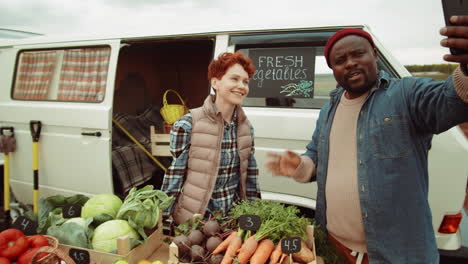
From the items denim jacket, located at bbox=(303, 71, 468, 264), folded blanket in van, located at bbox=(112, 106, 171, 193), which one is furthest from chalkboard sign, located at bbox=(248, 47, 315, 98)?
folded blanket in van, located at bbox=(112, 106, 171, 193)

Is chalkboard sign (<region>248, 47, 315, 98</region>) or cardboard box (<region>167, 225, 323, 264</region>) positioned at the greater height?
chalkboard sign (<region>248, 47, 315, 98</region>)

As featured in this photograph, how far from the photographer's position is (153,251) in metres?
1.87

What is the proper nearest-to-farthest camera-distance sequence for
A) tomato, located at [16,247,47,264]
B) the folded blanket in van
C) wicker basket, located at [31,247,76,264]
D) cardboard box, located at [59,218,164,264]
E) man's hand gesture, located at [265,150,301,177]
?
wicker basket, located at [31,247,76,264]
tomato, located at [16,247,47,264]
cardboard box, located at [59,218,164,264]
man's hand gesture, located at [265,150,301,177]
the folded blanket in van

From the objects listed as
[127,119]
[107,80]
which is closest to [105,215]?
→ [107,80]

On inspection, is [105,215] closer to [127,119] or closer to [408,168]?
[408,168]

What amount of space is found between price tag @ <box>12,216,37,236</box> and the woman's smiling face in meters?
1.39

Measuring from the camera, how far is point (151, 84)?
5.80 metres

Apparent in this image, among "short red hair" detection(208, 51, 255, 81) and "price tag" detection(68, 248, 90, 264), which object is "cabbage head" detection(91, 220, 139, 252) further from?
"short red hair" detection(208, 51, 255, 81)

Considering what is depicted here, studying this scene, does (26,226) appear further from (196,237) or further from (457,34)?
(457,34)

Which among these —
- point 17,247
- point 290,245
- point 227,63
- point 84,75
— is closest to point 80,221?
point 17,247

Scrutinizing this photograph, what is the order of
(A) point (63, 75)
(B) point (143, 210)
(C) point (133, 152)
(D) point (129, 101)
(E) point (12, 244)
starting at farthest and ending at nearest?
(D) point (129, 101) < (C) point (133, 152) < (A) point (63, 75) < (B) point (143, 210) < (E) point (12, 244)

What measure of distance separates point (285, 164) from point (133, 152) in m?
3.01

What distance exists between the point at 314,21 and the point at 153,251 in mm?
2231

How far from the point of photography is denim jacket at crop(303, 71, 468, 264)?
156 cm
